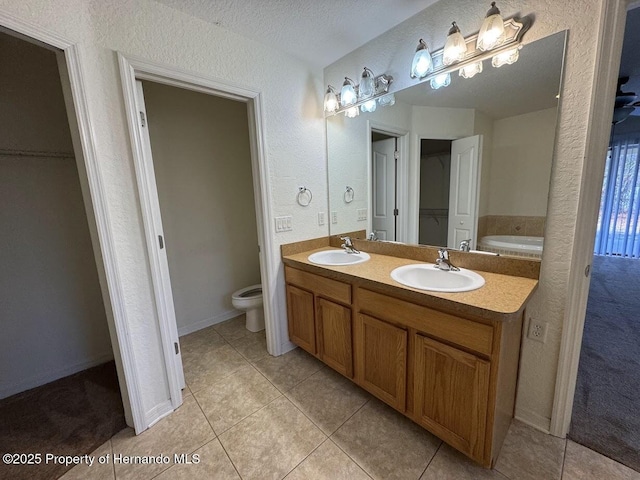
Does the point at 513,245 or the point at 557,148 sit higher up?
the point at 557,148

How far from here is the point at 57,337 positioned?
190 cm

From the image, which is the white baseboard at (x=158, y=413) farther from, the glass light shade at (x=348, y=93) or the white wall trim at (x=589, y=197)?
the glass light shade at (x=348, y=93)

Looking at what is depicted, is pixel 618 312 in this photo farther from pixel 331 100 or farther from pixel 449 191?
pixel 331 100

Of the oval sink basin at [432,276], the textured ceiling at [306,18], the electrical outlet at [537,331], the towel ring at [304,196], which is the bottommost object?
the electrical outlet at [537,331]

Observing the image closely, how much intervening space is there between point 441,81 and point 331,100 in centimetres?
81

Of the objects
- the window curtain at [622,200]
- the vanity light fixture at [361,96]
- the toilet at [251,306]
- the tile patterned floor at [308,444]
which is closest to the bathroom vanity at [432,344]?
the tile patterned floor at [308,444]

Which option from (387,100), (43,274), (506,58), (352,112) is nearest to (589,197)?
(506,58)

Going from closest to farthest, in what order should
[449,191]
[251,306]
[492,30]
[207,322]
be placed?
[492,30], [449,191], [251,306], [207,322]

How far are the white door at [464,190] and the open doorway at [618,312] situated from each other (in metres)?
1.13

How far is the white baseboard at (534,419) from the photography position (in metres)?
1.36

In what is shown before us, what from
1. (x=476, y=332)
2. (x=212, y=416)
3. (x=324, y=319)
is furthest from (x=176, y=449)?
(x=476, y=332)

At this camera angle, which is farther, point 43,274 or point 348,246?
point 348,246

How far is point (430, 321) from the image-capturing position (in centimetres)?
120

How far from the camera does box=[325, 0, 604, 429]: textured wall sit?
3.63 ft
